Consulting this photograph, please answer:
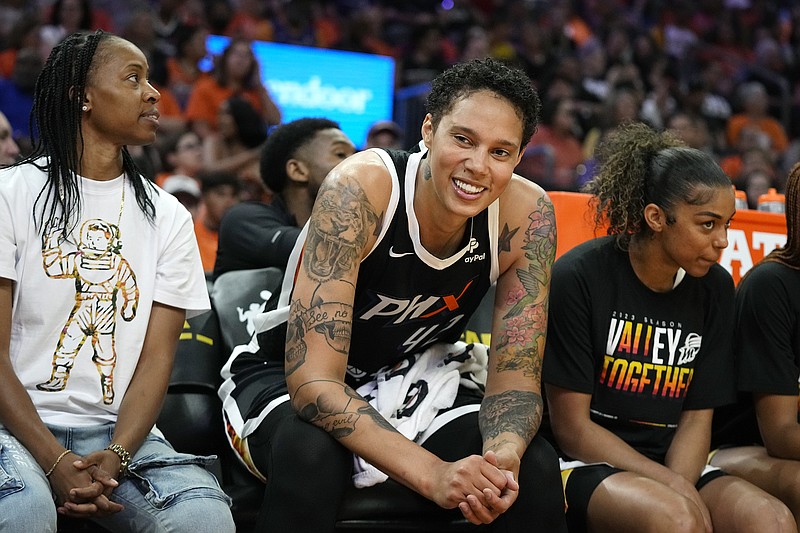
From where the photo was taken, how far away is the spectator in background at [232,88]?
7004mm

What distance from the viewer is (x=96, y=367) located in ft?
8.05

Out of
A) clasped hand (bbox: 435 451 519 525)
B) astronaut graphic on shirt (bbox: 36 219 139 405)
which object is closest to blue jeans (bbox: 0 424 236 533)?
astronaut graphic on shirt (bbox: 36 219 139 405)

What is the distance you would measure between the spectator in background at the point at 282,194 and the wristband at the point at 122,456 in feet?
4.03

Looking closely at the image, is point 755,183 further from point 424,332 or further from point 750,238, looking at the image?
point 424,332

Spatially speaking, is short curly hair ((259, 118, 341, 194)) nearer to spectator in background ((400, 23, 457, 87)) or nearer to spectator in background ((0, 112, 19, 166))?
spectator in background ((0, 112, 19, 166))

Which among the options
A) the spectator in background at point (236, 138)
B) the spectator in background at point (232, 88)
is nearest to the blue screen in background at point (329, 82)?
the spectator in background at point (232, 88)

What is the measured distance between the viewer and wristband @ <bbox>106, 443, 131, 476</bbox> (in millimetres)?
2326

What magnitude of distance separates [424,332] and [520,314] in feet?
0.89

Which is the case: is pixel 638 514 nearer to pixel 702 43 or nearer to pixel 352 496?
pixel 352 496

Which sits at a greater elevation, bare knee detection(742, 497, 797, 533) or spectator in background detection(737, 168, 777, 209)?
spectator in background detection(737, 168, 777, 209)

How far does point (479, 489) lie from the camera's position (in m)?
2.14

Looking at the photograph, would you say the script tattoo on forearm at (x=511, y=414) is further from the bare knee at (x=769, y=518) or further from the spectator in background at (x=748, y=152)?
the spectator in background at (x=748, y=152)

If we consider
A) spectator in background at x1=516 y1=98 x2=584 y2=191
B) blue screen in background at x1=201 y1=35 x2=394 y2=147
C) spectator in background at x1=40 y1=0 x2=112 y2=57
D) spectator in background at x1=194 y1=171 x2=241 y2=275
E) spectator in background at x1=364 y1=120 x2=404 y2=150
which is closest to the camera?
spectator in background at x1=194 y1=171 x2=241 y2=275

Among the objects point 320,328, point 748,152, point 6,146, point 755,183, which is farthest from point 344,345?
point 748,152
